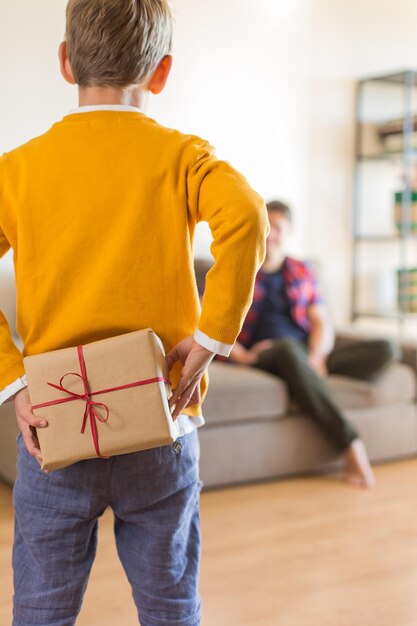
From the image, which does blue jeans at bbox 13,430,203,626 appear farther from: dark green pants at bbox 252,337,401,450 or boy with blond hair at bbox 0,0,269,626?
dark green pants at bbox 252,337,401,450

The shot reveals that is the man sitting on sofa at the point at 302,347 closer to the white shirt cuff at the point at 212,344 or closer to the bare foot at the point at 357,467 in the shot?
the bare foot at the point at 357,467

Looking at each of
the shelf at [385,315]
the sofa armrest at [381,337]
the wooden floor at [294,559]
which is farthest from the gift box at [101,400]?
the shelf at [385,315]

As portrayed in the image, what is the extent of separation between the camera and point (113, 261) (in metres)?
A: 1.07

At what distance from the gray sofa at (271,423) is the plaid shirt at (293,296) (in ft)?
0.67

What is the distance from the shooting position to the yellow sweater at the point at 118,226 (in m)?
1.06

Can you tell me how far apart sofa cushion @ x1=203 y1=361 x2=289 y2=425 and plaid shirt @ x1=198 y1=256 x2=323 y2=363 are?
1.10 ft

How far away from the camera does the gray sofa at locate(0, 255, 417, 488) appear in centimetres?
268

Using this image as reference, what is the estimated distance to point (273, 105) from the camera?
3654mm

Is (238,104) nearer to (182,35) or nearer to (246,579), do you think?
(182,35)

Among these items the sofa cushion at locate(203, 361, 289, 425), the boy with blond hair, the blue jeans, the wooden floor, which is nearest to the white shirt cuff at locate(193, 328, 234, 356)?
the boy with blond hair

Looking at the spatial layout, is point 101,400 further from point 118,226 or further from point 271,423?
point 271,423

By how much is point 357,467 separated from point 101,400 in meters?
1.95

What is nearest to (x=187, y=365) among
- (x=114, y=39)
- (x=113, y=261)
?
(x=113, y=261)

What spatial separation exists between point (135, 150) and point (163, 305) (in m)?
0.21
